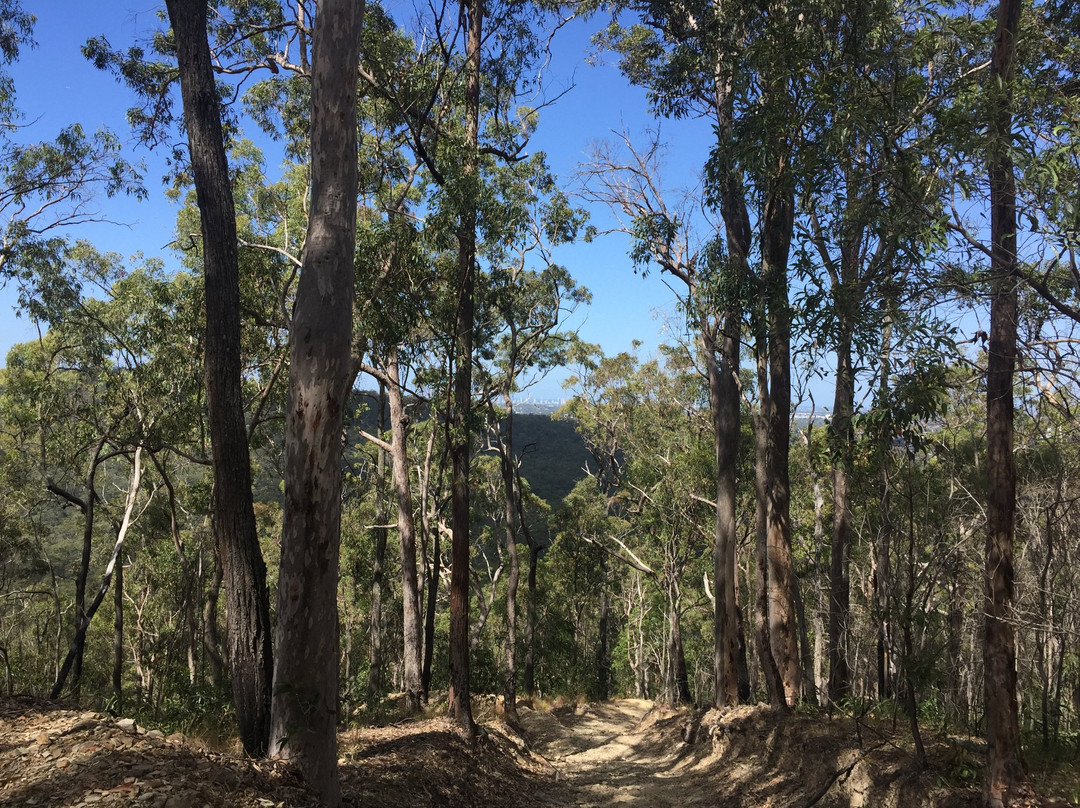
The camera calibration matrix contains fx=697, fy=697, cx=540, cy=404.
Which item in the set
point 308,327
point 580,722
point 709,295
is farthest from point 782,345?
point 580,722

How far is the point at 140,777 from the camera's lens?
3.54m

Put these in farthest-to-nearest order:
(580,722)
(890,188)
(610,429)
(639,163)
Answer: (610,429) → (580,722) → (639,163) → (890,188)

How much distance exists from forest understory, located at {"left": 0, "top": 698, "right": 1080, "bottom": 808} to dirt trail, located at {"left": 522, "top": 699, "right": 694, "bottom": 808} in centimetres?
4

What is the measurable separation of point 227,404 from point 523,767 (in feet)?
21.9

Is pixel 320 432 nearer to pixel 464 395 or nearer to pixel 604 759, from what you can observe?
pixel 464 395

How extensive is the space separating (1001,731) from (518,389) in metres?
12.5

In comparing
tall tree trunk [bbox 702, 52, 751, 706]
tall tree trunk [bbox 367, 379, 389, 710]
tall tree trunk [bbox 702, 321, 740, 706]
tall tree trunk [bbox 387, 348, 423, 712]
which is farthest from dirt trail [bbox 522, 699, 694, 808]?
tall tree trunk [bbox 367, 379, 389, 710]

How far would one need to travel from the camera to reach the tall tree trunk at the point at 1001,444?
16.0 feet

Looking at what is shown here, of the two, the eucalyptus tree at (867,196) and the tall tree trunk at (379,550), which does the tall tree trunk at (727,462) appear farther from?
the tall tree trunk at (379,550)

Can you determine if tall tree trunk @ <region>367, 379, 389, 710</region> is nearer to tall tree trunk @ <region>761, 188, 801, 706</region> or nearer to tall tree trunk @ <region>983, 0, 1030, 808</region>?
tall tree trunk @ <region>761, 188, 801, 706</region>

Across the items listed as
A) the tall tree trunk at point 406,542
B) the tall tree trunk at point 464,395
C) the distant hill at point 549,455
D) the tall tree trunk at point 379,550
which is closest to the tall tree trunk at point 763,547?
the tall tree trunk at point 464,395

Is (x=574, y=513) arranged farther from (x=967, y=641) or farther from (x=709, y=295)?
(x=709, y=295)

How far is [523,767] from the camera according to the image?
9.21 meters

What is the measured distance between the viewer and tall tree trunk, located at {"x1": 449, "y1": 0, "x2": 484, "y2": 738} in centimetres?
866
